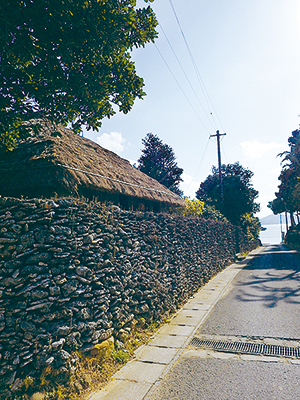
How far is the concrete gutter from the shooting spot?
13.8 ft

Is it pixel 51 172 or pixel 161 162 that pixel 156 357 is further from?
pixel 161 162

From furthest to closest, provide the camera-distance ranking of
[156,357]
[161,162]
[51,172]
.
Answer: [161,162] → [51,172] → [156,357]

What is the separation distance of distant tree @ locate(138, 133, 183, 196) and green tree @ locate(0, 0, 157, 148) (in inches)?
1125

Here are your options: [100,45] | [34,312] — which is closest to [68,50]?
[100,45]

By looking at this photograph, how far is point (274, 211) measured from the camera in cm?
5828

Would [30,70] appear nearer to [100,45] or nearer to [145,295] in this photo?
[100,45]

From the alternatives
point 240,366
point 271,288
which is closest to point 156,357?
point 240,366

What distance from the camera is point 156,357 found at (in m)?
5.39

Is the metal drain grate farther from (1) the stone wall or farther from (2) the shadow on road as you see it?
(2) the shadow on road

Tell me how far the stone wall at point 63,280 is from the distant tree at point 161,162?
28130 millimetres

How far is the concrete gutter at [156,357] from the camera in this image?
4.20 metres

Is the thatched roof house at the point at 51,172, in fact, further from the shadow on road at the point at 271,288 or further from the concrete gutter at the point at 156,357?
the shadow on road at the point at 271,288

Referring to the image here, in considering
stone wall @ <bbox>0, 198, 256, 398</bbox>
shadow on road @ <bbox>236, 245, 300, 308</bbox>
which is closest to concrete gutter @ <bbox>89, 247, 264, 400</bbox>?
stone wall @ <bbox>0, 198, 256, 398</bbox>

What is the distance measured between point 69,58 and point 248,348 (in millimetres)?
6287
